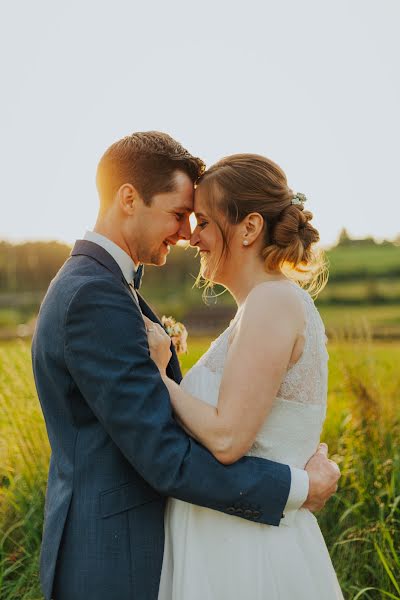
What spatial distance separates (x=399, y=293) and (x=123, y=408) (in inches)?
1267

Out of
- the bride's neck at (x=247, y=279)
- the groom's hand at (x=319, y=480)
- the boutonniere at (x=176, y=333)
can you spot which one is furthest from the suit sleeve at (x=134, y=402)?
the boutonniere at (x=176, y=333)

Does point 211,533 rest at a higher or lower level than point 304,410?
lower

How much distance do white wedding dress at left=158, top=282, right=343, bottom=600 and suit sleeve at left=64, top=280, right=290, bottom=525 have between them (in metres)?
0.19

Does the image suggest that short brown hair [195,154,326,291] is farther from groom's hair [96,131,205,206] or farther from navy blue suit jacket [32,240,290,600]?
navy blue suit jacket [32,240,290,600]

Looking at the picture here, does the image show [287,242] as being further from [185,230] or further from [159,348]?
[159,348]

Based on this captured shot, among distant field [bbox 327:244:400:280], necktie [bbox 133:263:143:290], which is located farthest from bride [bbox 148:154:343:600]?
distant field [bbox 327:244:400:280]

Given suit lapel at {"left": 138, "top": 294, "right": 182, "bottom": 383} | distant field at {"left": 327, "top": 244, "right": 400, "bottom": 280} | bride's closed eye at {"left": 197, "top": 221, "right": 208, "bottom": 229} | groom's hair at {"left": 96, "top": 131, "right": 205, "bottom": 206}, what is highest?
groom's hair at {"left": 96, "top": 131, "right": 205, "bottom": 206}

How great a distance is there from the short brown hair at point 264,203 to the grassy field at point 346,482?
6.69 ft

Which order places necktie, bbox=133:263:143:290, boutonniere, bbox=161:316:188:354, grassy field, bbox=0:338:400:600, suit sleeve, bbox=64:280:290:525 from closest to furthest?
suit sleeve, bbox=64:280:290:525 < necktie, bbox=133:263:143:290 < boutonniere, bbox=161:316:188:354 < grassy field, bbox=0:338:400:600

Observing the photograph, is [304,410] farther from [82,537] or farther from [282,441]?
[82,537]

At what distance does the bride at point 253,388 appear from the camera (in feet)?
8.11

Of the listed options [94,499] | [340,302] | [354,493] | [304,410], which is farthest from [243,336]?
[340,302]

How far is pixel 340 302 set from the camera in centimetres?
3066

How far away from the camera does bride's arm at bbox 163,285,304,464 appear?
245cm
